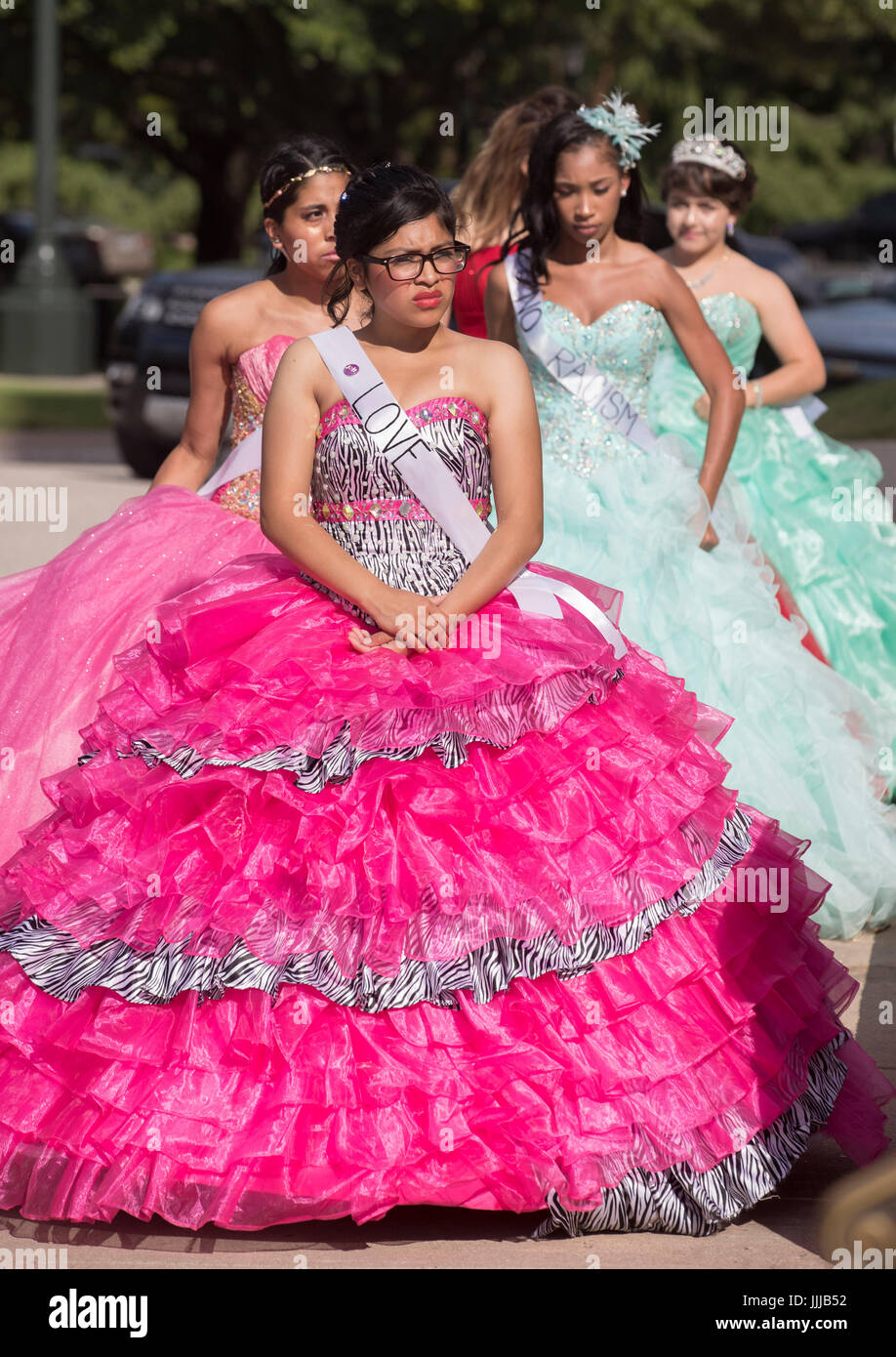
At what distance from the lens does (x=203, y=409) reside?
503 cm

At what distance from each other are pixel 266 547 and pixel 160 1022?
181cm

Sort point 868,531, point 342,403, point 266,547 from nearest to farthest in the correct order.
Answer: point 342,403
point 266,547
point 868,531

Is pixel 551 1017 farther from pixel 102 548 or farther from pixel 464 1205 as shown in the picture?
pixel 102 548

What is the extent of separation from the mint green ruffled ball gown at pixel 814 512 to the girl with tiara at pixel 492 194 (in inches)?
29.8

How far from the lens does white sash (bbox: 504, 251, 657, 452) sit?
18.3ft

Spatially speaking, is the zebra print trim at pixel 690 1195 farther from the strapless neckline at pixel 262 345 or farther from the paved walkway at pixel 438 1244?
the strapless neckline at pixel 262 345

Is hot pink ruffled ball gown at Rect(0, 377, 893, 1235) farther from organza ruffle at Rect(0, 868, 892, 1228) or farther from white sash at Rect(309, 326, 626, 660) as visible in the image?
white sash at Rect(309, 326, 626, 660)

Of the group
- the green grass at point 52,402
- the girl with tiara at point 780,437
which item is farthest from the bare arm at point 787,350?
the green grass at point 52,402

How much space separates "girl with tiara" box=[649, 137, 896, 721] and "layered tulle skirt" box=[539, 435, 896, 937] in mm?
698

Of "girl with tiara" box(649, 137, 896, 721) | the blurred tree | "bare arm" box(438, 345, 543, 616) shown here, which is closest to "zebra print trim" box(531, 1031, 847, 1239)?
"bare arm" box(438, 345, 543, 616)

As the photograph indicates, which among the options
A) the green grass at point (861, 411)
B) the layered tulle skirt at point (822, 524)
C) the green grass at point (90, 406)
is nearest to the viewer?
the layered tulle skirt at point (822, 524)

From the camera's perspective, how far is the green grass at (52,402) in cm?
1827
